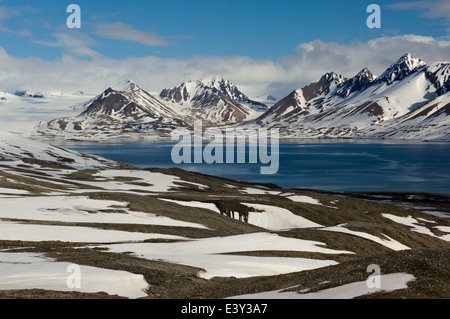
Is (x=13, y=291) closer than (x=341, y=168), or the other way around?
(x=13, y=291)

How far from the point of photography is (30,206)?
56.9 m

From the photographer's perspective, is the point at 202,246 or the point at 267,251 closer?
the point at 202,246

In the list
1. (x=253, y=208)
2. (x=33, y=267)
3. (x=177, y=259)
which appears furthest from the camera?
(x=253, y=208)

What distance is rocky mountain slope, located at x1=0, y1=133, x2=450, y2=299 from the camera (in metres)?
24.0

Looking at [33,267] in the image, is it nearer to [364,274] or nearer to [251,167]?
[364,274]

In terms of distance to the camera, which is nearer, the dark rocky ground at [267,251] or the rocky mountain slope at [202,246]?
the dark rocky ground at [267,251]

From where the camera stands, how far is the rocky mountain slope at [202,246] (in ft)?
78.9

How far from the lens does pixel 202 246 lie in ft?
147

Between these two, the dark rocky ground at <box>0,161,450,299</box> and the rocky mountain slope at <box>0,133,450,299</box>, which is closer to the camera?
the dark rocky ground at <box>0,161,450,299</box>

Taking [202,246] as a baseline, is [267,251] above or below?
below
